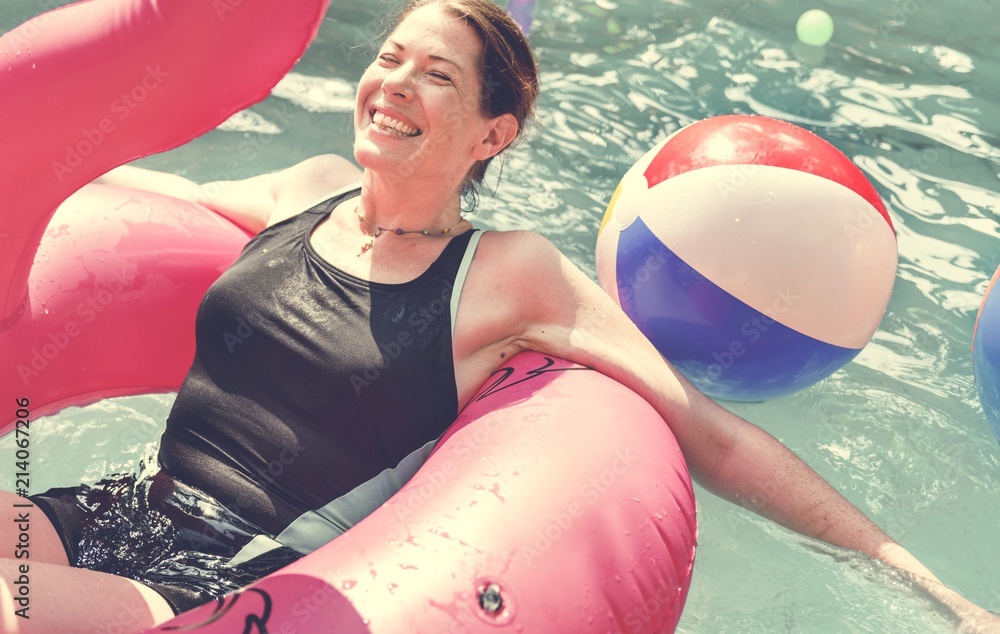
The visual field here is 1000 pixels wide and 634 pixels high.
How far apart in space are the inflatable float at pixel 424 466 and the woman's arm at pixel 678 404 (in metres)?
0.09

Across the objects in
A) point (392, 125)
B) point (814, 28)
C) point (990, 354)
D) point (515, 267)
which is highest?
point (392, 125)

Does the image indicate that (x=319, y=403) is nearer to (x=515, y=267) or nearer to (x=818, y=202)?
(x=515, y=267)

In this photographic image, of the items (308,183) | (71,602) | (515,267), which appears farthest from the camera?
(308,183)

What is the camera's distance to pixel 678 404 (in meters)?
2.26

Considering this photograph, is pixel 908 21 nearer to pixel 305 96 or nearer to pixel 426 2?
pixel 305 96

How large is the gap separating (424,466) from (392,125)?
757 millimetres

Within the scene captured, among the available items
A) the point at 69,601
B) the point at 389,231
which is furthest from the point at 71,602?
the point at 389,231

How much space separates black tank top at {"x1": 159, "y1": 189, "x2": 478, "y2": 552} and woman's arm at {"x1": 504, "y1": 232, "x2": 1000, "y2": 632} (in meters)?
0.18

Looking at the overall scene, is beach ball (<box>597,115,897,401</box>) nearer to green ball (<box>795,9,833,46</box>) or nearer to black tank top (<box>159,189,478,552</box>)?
black tank top (<box>159,189,478,552</box>)

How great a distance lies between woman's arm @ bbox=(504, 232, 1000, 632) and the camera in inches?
88.3

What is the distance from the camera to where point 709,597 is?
2.70 meters

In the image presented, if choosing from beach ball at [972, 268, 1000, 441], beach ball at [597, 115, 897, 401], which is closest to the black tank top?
beach ball at [597, 115, 897, 401]

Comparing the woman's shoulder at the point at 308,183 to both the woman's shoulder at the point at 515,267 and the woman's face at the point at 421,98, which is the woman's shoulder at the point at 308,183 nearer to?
the woman's face at the point at 421,98

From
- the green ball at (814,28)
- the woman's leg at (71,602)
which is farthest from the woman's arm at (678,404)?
the green ball at (814,28)
